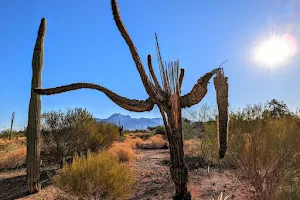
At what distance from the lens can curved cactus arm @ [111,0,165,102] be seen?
732 centimetres

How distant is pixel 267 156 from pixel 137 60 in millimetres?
4817

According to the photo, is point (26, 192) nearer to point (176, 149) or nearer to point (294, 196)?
point (176, 149)

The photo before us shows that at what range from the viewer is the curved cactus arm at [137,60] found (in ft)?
24.0

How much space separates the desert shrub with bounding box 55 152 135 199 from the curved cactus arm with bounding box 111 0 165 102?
121 inches

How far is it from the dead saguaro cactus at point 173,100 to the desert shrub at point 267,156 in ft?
8.14

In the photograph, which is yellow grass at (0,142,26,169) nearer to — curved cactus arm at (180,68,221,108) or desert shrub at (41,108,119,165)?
desert shrub at (41,108,119,165)

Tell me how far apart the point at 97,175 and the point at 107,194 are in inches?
23.7

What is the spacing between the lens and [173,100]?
7512 mm

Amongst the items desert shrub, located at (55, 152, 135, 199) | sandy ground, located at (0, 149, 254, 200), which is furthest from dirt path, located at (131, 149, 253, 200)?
desert shrub, located at (55, 152, 135, 199)

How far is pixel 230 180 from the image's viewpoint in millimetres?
12500

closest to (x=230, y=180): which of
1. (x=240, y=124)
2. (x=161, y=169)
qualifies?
(x=240, y=124)

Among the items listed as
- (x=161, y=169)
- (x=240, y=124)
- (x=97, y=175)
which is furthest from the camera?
(x=161, y=169)

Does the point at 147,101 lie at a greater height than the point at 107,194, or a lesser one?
greater

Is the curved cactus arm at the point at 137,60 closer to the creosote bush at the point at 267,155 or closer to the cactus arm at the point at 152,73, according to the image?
the cactus arm at the point at 152,73
